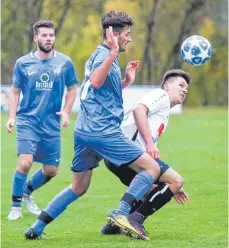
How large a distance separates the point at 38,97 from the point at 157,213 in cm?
194

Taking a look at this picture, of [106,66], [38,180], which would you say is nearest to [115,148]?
[106,66]

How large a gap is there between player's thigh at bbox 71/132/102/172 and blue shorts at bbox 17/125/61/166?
2068mm

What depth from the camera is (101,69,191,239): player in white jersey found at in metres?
8.03

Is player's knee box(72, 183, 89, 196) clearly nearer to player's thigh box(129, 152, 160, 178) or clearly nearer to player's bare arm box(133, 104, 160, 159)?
player's thigh box(129, 152, 160, 178)

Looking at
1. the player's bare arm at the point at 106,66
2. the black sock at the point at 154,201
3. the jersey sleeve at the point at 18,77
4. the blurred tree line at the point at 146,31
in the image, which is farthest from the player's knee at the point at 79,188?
the blurred tree line at the point at 146,31

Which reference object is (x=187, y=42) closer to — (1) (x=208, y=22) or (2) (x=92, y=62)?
(2) (x=92, y=62)

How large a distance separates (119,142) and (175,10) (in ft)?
132

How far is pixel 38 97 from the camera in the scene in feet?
33.2

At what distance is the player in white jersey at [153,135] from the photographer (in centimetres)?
803

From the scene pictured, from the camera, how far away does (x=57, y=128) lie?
10.4 meters

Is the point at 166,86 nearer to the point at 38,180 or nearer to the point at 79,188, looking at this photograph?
the point at 79,188

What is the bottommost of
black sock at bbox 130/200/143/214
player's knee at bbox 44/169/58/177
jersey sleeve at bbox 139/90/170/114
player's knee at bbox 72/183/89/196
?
player's knee at bbox 44/169/58/177

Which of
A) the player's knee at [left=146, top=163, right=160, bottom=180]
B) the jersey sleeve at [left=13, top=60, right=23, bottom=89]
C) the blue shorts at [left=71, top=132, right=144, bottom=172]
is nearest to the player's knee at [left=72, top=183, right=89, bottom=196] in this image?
the blue shorts at [left=71, top=132, right=144, bottom=172]

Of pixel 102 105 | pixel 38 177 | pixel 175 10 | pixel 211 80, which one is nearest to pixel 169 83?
pixel 102 105
